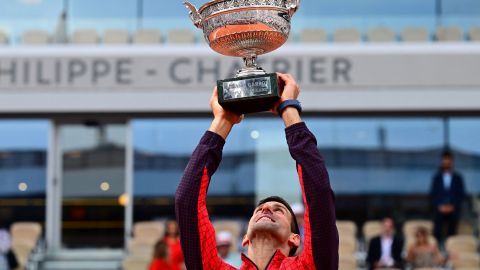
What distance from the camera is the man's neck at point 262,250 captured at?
251 centimetres

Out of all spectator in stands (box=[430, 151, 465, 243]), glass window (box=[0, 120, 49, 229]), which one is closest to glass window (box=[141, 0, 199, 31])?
glass window (box=[0, 120, 49, 229])

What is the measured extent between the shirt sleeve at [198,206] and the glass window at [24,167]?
1086cm

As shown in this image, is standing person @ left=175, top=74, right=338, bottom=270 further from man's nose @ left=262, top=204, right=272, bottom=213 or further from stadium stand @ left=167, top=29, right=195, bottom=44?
stadium stand @ left=167, top=29, right=195, bottom=44

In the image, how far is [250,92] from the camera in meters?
2.45

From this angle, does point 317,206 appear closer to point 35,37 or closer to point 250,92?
point 250,92

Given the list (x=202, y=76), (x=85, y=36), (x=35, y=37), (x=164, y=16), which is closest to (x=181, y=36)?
(x=164, y=16)

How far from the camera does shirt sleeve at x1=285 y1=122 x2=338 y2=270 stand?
7.61 feet

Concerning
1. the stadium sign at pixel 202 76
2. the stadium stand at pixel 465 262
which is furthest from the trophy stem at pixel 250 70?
the stadium sign at pixel 202 76

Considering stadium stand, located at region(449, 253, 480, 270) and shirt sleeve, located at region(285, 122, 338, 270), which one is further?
stadium stand, located at region(449, 253, 480, 270)

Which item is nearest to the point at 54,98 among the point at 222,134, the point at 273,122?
the point at 273,122

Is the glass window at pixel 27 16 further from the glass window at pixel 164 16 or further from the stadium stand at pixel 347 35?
the stadium stand at pixel 347 35

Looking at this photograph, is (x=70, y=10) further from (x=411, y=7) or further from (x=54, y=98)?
(x=411, y=7)

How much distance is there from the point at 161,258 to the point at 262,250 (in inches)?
251

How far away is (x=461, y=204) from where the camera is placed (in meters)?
12.1
